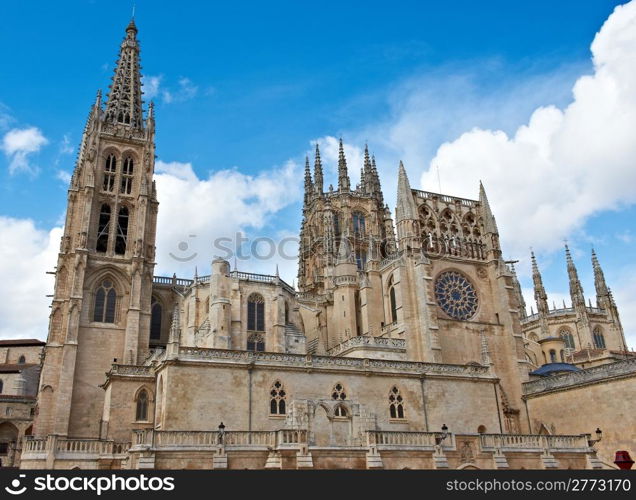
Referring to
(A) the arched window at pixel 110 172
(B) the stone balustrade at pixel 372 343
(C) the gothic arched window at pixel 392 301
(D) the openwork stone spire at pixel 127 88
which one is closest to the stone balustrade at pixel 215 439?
(B) the stone balustrade at pixel 372 343

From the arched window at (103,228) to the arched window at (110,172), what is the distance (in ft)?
5.34

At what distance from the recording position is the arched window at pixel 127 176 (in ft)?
160

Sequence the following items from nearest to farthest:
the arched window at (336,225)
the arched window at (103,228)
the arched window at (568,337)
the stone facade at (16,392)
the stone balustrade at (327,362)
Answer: the stone balustrade at (327,362) → the stone facade at (16,392) → the arched window at (103,228) → the arched window at (568,337) → the arched window at (336,225)

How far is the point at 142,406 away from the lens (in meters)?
31.5

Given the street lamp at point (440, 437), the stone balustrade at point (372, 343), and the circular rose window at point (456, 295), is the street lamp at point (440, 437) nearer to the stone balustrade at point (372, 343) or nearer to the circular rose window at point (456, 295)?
the stone balustrade at point (372, 343)

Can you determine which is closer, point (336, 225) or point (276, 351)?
point (276, 351)

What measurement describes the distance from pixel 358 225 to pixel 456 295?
25.3 meters

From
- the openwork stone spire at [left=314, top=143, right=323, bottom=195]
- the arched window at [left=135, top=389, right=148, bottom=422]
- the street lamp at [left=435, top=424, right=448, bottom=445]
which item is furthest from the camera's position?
the openwork stone spire at [left=314, top=143, right=323, bottom=195]

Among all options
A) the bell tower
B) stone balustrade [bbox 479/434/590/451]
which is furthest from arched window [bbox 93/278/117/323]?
stone balustrade [bbox 479/434/590/451]

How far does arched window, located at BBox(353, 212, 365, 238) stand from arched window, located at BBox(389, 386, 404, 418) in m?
34.9

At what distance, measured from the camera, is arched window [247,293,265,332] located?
4381 cm

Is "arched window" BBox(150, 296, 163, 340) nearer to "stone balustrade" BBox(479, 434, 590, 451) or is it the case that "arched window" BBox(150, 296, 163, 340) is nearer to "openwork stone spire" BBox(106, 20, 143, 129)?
"openwork stone spire" BBox(106, 20, 143, 129)

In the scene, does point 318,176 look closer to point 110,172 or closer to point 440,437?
point 110,172

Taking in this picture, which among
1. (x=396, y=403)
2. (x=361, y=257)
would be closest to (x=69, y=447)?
(x=396, y=403)
